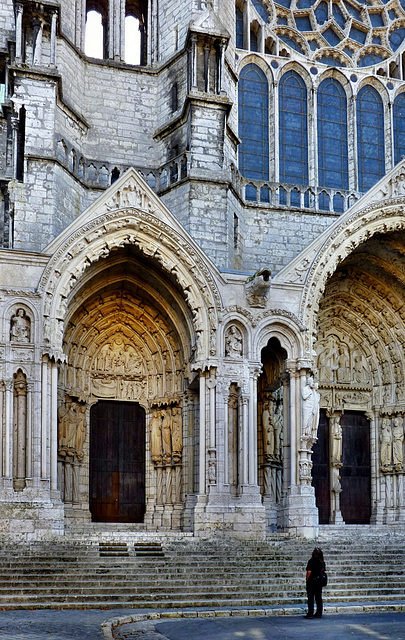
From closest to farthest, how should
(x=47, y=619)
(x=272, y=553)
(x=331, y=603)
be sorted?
(x=47, y=619) → (x=331, y=603) → (x=272, y=553)

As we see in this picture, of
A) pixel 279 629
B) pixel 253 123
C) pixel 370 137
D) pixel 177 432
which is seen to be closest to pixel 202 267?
pixel 177 432

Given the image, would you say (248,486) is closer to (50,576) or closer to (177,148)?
(50,576)

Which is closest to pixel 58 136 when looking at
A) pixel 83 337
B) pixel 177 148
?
pixel 177 148

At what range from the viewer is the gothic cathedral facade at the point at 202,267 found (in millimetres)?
19297

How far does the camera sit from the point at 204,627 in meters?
12.5

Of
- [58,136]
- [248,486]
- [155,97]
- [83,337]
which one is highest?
[155,97]

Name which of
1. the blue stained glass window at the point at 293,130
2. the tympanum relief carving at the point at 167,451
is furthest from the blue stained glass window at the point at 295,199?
the tympanum relief carving at the point at 167,451

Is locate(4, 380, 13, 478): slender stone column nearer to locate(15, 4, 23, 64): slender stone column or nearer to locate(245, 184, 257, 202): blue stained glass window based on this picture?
locate(15, 4, 23, 64): slender stone column

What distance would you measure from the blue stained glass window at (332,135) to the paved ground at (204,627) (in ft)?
47.3

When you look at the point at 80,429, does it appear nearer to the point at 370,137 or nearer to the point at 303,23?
the point at 370,137

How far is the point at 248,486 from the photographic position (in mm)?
19531

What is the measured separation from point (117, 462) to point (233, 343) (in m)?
4.18

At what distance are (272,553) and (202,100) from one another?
35.5 ft

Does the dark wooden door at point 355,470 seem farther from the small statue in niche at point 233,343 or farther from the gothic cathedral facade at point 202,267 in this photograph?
the small statue in niche at point 233,343
